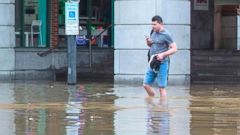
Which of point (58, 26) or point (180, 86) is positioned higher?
point (58, 26)

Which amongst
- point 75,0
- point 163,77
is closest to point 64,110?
point 163,77

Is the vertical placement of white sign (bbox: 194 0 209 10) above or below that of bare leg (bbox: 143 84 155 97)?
above

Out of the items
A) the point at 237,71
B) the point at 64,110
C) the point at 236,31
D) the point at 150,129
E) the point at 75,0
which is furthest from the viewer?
the point at 236,31

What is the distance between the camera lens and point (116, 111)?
41.2ft

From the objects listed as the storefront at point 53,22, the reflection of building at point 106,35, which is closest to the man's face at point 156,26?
the reflection of building at point 106,35

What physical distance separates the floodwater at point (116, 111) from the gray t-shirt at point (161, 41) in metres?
1.04

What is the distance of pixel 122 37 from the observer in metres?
20.1

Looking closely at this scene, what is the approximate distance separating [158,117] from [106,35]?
12.6 meters

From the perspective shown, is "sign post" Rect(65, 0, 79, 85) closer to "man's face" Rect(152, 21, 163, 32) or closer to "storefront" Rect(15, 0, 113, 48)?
"storefront" Rect(15, 0, 113, 48)

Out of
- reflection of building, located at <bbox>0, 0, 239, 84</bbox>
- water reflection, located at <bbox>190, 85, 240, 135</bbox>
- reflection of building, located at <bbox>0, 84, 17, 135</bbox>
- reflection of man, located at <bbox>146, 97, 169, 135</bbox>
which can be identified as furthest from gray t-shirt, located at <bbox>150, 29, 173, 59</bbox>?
reflection of building, located at <bbox>0, 0, 239, 84</bbox>

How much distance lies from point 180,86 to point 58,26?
18.8 feet

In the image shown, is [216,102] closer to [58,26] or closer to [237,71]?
[237,71]

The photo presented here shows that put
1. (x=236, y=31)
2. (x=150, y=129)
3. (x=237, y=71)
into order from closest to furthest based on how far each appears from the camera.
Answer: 1. (x=150, y=129)
2. (x=237, y=71)
3. (x=236, y=31)

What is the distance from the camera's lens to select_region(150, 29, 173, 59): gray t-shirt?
1441 centimetres
